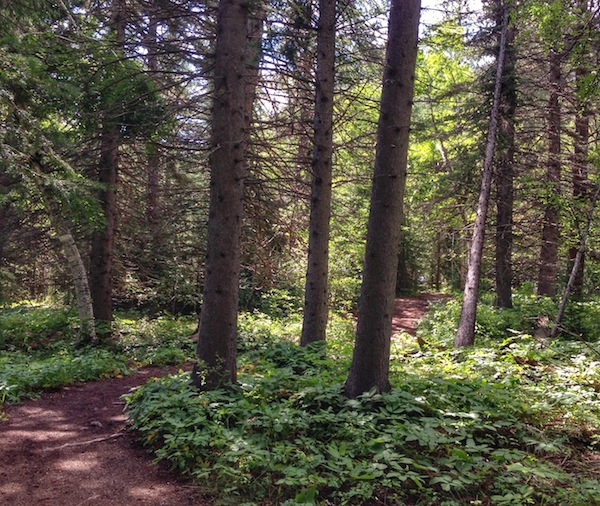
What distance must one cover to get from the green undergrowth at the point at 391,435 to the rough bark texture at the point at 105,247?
665 cm

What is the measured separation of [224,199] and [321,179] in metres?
2.84

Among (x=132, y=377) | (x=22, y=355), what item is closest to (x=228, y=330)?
(x=132, y=377)

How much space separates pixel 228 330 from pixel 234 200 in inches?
68.4

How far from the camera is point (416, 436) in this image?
4402 mm

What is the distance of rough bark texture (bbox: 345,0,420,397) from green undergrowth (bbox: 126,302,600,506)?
0.50 m

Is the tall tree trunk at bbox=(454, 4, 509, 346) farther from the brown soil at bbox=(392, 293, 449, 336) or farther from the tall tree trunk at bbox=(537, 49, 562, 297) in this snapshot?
the brown soil at bbox=(392, 293, 449, 336)

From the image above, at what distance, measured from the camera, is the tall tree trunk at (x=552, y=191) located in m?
12.7

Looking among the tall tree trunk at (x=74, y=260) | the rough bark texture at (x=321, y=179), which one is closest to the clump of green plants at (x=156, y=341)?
the tall tree trunk at (x=74, y=260)

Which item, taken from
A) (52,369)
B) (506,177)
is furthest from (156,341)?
(506,177)

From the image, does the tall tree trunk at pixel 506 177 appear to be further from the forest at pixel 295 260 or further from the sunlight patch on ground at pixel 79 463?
the sunlight patch on ground at pixel 79 463

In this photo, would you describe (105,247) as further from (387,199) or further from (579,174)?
(579,174)

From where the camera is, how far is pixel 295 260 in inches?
598

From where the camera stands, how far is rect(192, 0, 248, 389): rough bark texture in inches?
232

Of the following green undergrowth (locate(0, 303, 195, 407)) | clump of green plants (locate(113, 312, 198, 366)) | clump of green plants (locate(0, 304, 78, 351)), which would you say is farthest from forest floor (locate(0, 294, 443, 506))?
clump of green plants (locate(0, 304, 78, 351))
